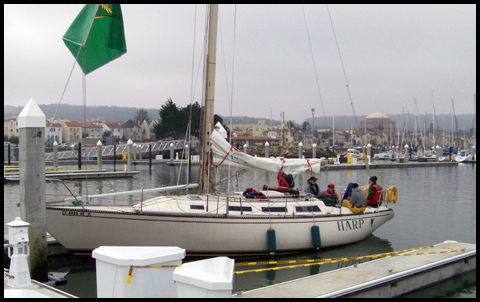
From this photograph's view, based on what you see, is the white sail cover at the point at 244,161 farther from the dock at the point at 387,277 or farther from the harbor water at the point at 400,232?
the dock at the point at 387,277

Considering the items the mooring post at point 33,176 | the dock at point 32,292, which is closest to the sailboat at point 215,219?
the mooring post at point 33,176

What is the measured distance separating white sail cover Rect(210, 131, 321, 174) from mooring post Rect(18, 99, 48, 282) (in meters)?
6.07

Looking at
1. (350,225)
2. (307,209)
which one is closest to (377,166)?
(350,225)

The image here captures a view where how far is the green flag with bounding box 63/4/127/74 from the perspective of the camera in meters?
13.5

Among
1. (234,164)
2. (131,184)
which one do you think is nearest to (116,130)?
(131,184)

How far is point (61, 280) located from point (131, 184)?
1118 inches

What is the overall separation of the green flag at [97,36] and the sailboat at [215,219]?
117 inches

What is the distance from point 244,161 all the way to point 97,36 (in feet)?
19.5

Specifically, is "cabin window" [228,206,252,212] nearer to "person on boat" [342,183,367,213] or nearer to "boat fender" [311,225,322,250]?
"boat fender" [311,225,322,250]

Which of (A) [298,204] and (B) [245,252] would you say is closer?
(B) [245,252]

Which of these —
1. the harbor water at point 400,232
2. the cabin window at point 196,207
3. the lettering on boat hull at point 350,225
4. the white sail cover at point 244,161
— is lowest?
the harbor water at point 400,232

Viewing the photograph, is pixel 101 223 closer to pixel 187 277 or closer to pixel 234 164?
pixel 234 164

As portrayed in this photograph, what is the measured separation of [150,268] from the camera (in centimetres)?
832

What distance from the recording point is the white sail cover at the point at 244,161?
616 inches
